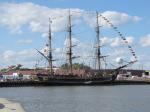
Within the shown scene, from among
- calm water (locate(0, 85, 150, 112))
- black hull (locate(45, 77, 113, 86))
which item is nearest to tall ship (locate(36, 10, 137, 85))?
black hull (locate(45, 77, 113, 86))

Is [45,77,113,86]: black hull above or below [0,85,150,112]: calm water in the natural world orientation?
above

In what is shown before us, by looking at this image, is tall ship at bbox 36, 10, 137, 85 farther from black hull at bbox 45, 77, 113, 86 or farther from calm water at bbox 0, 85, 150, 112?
calm water at bbox 0, 85, 150, 112

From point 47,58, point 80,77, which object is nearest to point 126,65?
A: point 80,77

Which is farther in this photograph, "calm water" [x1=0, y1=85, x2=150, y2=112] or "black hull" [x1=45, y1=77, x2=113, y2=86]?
"black hull" [x1=45, y1=77, x2=113, y2=86]

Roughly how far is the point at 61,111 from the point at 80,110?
270cm

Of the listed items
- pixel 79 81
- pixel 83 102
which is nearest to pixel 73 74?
pixel 79 81

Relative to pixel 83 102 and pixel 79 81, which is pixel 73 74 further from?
pixel 83 102

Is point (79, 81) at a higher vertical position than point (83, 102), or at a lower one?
higher

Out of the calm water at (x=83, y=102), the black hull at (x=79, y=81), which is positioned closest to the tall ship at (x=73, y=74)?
the black hull at (x=79, y=81)

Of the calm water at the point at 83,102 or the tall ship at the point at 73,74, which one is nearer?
the calm water at the point at 83,102

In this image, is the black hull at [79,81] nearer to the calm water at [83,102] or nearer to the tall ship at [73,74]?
the tall ship at [73,74]

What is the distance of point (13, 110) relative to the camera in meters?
49.1

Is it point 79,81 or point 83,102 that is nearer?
point 83,102

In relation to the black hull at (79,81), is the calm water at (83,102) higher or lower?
lower
